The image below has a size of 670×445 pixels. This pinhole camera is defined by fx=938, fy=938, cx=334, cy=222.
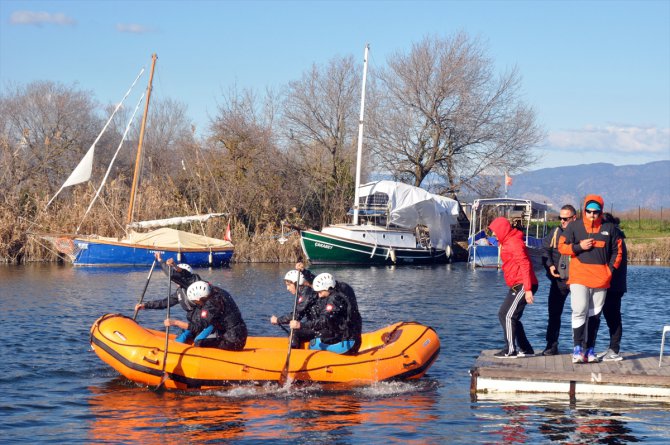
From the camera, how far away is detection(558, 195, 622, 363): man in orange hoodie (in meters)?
11.4

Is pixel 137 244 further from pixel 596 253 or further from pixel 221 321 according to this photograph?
pixel 596 253

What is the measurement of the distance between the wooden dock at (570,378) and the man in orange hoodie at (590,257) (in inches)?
26.1

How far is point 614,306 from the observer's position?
12047 mm

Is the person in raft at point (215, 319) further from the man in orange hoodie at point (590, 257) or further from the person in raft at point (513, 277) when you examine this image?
the man in orange hoodie at point (590, 257)

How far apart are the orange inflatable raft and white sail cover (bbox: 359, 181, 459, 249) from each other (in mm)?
30303

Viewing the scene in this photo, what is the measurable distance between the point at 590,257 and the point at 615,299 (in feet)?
2.97

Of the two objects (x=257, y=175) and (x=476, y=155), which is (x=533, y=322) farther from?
(x=476, y=155)

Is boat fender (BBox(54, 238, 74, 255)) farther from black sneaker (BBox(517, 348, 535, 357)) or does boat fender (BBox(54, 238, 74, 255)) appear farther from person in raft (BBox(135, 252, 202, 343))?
black sneaker (BBox(517, 348, 535, 357))

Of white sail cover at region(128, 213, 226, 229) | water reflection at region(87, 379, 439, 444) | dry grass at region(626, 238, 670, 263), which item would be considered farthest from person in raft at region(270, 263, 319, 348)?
dry grass at region(626, 238, 670, 263)

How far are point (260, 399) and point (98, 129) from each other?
4526cm

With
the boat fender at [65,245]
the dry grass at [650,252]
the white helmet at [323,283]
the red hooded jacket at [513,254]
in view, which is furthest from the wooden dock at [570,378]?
the dry grass at [650,252]

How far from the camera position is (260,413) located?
11.5 metres

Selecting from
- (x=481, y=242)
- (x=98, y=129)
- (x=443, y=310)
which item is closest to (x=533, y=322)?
(x=443, y=310)

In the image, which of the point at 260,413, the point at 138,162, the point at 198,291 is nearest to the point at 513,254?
the point at 260,413
